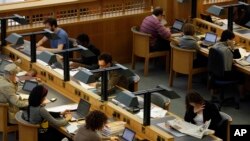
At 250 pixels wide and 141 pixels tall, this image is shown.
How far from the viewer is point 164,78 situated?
12.0 metres

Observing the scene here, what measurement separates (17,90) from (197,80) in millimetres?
3766

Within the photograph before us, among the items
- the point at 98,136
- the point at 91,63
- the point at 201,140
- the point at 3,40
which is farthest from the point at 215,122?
the point at 3,40

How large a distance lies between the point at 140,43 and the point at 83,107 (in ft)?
12.0

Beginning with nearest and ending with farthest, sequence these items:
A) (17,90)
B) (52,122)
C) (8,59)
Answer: (52,122) < (17,90) < (8,59)

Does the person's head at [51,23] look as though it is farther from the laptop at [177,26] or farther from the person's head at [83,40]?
the laptop at [177,26]

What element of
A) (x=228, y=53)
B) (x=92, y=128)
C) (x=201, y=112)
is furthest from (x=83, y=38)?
(x=92, y=128)

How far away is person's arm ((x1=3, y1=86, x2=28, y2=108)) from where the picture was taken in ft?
28.4

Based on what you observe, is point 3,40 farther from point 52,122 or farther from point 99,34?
point 52,122

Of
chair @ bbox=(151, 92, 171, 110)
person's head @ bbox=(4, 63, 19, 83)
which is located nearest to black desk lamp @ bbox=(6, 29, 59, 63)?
person's head @ bbox=(4, 63, 19, 83)

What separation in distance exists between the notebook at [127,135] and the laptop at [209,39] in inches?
150

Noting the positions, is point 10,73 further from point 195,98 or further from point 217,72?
point 217,72

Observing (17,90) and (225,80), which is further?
(225,80)

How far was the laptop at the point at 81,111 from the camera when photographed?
27.8 feet

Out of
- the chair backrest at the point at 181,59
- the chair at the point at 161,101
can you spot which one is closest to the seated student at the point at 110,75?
the chair at the point at 161,101
